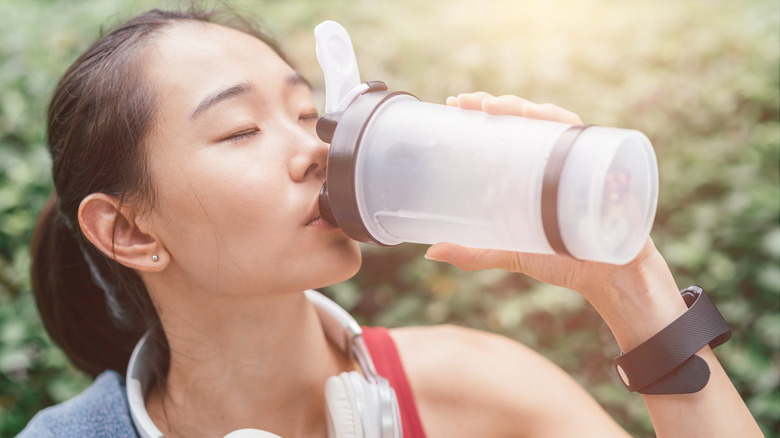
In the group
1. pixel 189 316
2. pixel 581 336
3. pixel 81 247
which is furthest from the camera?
pixel 581 336

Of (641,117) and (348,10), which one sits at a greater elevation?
(348,10)

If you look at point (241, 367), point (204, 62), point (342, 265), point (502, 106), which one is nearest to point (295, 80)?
point (204, 62)

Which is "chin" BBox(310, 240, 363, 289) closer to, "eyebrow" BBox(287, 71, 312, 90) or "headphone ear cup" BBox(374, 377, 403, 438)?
"headphone ear cup" BBox(374, 377, 403, 438)

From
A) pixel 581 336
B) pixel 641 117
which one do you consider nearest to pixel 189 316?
pixel 581 336

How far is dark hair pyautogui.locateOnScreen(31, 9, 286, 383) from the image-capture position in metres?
1.48

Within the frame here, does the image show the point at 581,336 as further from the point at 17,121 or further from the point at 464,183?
the point at 17,121

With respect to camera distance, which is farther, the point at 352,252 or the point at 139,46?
the point at 139,46

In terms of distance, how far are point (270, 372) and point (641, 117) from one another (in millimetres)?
1473

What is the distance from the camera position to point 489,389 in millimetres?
1722

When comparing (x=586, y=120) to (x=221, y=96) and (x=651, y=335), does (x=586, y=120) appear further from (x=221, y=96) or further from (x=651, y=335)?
(x=221, y=96)

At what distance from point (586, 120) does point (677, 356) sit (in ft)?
3.94

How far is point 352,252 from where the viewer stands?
1.41m

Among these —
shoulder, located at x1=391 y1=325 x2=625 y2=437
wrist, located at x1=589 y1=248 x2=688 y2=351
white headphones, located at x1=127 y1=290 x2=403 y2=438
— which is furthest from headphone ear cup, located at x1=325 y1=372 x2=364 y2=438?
wrist, located at x1=589 y1=248 x2=688 y2=351

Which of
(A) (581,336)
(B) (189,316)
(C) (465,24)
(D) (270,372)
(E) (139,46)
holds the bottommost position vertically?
(A) (581,336)
